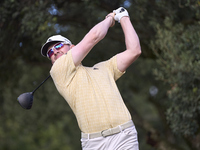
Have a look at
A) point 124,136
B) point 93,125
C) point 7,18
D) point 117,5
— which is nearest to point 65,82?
point 93,125

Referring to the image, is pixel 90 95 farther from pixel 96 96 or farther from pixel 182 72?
pixel 182 72

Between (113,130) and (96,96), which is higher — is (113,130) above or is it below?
below

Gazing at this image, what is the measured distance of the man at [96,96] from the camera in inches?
132

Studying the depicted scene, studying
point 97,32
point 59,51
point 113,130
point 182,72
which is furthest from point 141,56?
point 113,130

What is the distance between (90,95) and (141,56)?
6.38 meters

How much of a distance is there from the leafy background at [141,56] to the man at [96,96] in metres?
2.70

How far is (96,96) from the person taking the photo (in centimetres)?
339

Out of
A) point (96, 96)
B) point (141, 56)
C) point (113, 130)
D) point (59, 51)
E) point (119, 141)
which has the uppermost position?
point (59, 51)

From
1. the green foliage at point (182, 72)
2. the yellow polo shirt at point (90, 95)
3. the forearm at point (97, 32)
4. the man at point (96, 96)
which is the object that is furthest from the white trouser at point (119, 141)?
the green foliage at point (182, 72)

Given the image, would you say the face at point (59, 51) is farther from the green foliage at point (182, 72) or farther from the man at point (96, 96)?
the green foliage at point (182, 72)

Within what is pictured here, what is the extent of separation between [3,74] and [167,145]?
469cm

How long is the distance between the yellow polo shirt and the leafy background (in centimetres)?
275

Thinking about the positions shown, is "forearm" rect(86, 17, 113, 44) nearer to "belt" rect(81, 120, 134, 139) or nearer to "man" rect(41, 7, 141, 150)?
"man" rect(41, 7, 141, 150)

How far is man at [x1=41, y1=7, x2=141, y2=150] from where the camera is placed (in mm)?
3350
